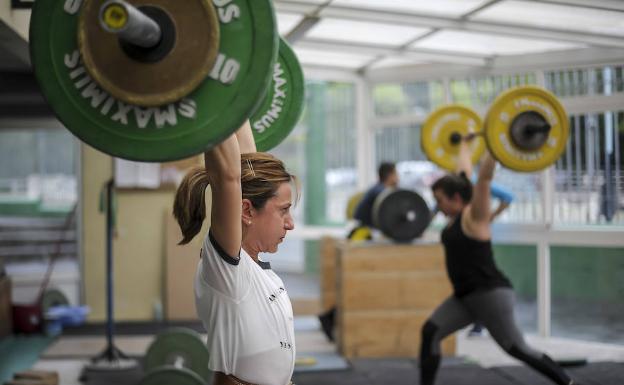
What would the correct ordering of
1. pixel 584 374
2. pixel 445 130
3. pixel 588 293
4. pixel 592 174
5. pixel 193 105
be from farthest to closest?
pixel 588 293 < pixel 592 174 < pixel 445 130 < pixel 584 374 < pixel 193 105

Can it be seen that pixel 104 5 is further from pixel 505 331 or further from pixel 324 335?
pixel 324 335

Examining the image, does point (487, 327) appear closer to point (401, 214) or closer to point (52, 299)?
point (401, 214)

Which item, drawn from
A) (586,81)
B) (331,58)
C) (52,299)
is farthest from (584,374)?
(52,299)

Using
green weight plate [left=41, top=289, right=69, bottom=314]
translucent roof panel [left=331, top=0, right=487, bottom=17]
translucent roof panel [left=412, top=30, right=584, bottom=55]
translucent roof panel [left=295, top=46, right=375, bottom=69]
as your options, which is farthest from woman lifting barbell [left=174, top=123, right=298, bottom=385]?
green weight plate [left=41, top=289, right=69, bottom=314]

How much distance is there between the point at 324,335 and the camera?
251 inches

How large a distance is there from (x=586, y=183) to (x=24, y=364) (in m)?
4.38

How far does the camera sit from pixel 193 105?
3.99ft

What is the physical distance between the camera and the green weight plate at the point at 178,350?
392cm

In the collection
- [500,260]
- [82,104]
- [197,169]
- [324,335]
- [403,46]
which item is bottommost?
[324,335]

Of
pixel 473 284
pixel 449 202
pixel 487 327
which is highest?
pixel 449 202

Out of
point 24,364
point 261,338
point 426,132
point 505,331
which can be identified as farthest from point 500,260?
point 261,338

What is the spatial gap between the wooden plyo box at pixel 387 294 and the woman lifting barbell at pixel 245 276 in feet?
12.3

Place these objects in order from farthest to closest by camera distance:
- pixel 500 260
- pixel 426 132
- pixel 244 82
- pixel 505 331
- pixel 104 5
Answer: pixel 500 260 → pixel 426 132 → pixel 505 331 → pixel 244 82 → pixel 104 5

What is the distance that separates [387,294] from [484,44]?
219cm
